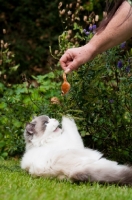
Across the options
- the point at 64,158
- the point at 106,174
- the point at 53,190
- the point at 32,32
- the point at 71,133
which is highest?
the point at 32,32

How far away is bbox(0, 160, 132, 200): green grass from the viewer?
349 centimetres

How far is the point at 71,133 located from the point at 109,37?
153 cm

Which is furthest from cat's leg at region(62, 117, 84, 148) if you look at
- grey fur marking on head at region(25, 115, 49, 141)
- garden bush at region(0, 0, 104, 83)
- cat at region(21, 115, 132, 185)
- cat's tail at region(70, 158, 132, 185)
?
garden bush at region(0, 0, 104, 83)

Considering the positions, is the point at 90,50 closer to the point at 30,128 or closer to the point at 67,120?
the point at 67,120

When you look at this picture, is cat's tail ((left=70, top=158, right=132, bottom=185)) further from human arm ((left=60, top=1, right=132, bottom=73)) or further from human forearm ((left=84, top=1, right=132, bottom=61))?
human forearm ((left=84, top=1, right=132, bottom=61))

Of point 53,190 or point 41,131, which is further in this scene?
point 41,131

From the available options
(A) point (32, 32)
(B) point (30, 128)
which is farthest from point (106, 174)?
(A) point (32, 32)

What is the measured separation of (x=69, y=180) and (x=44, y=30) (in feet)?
24.8

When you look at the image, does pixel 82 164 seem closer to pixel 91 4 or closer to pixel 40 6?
pixel 91 4

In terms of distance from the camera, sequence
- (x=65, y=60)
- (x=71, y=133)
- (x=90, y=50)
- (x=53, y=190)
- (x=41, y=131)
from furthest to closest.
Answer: (x=41, y=131)
(x=71, y=133)
(x=65, y=60)
(x=90, y=50)
(x=53, y=190)

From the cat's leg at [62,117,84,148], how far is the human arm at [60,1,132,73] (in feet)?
3.49

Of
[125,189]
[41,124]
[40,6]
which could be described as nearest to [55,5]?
[40,6]

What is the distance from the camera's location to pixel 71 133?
5.36 metres

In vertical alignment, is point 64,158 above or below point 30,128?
below
